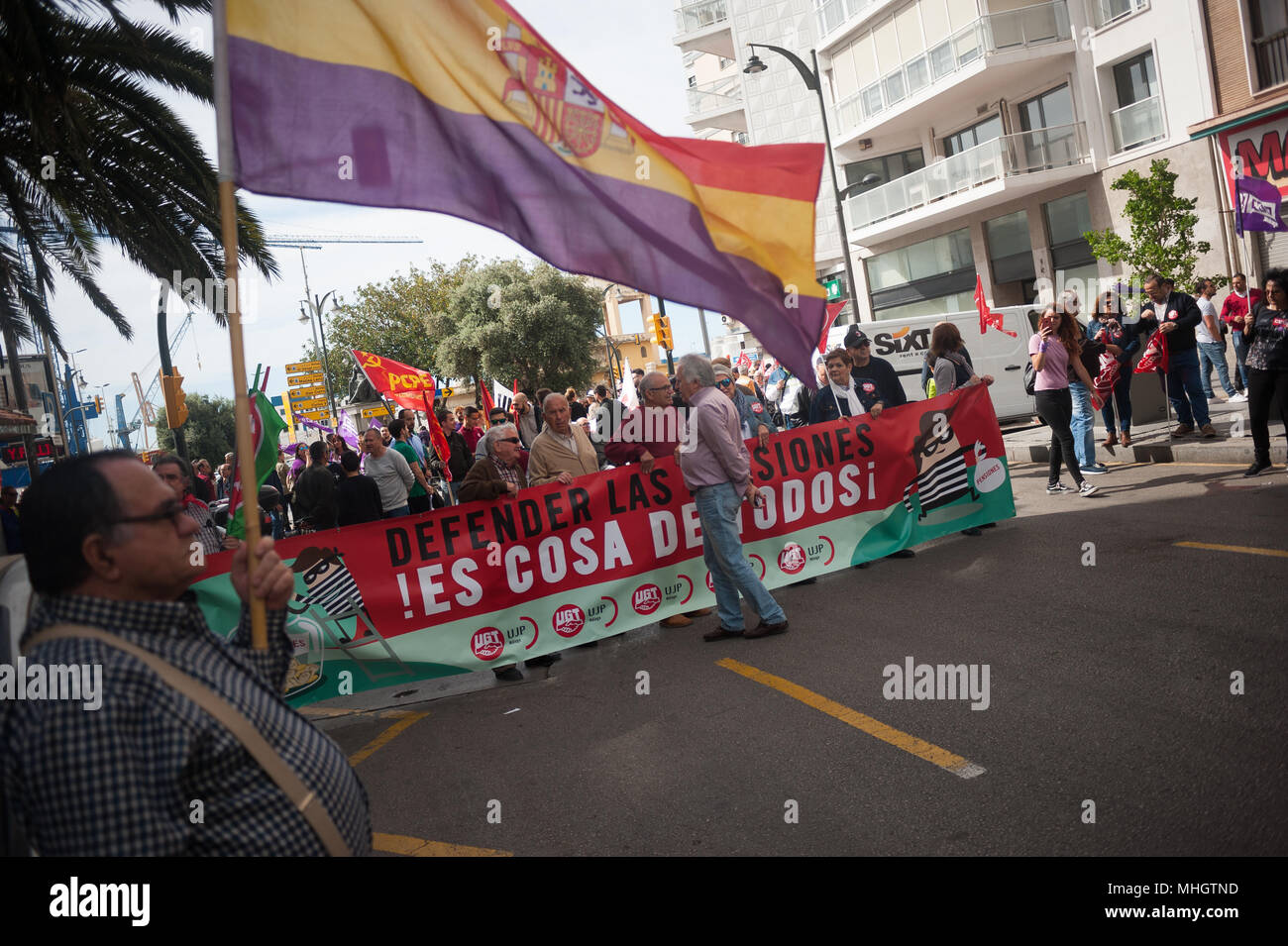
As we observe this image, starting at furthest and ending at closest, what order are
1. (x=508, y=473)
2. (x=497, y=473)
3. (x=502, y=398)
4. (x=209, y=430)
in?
(x=209, y=430)
(x=502, y=398)
(x=508, y=473)
(x=497, y=473)

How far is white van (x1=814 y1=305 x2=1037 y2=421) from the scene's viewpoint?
17.4m

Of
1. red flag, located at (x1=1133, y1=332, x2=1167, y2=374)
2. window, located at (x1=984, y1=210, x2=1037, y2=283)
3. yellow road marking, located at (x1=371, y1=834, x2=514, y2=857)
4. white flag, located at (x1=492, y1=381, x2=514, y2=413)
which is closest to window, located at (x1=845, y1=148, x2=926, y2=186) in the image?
window, located at (x1=984, y1=210, x2=1037, y2=283)

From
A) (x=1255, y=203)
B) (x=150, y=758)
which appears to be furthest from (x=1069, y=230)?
(x=150, y=758)

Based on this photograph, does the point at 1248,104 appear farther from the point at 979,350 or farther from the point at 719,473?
the point at 719,473

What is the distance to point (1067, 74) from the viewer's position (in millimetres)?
25359

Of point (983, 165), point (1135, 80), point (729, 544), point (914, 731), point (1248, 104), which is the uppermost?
point (1135, 80)

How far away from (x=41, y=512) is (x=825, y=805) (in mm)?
3081

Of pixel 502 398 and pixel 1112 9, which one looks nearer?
pixel 502 398

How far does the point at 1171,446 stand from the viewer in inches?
443

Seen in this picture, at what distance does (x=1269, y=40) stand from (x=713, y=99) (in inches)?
1234

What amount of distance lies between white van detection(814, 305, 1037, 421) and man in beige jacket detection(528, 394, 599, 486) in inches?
414

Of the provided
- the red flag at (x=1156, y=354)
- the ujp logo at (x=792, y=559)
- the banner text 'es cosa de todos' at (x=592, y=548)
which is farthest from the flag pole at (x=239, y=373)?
the red flag at (x=1156, y=354)

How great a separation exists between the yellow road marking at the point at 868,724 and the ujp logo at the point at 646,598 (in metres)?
1.33
